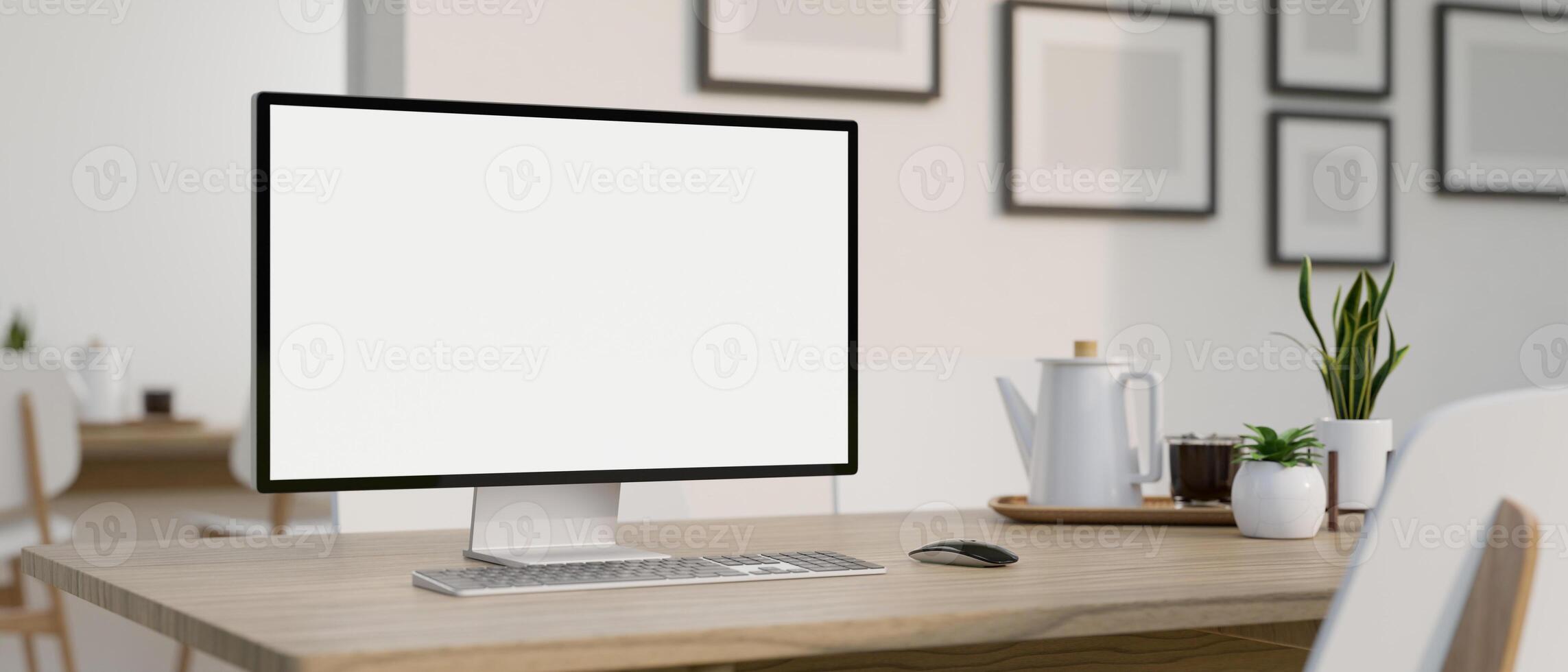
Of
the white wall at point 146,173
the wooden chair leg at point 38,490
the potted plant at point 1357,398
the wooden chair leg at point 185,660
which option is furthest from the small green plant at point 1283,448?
the white wall at point 146,173

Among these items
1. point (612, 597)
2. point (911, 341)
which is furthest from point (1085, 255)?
point (612, 597)

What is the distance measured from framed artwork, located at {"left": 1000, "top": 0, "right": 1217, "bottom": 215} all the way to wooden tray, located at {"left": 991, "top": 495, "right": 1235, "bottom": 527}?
825mm

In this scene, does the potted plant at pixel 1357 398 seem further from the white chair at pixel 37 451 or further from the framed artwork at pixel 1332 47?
the white chair at pixel 37 451

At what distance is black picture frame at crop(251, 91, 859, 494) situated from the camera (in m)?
1.18

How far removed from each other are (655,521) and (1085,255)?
1036 mm

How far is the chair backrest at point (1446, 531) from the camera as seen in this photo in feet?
2.50

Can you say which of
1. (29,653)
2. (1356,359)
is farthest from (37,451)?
(1356,359)

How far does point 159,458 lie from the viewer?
4234 mm

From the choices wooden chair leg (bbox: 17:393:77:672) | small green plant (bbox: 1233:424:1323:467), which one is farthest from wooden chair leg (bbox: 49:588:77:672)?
small green plant (bbox: 1233:424:1323:467)

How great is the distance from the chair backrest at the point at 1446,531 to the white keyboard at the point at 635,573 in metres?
0.46

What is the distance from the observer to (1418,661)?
80 cm

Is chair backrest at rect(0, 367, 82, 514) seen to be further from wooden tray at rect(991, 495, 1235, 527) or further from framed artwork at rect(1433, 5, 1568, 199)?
framed artwork at rect(1433, 5, 1568, 199)

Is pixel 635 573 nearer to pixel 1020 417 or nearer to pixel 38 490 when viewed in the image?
pixel 1020 417

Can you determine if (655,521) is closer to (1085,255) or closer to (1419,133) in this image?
(1085,255)
